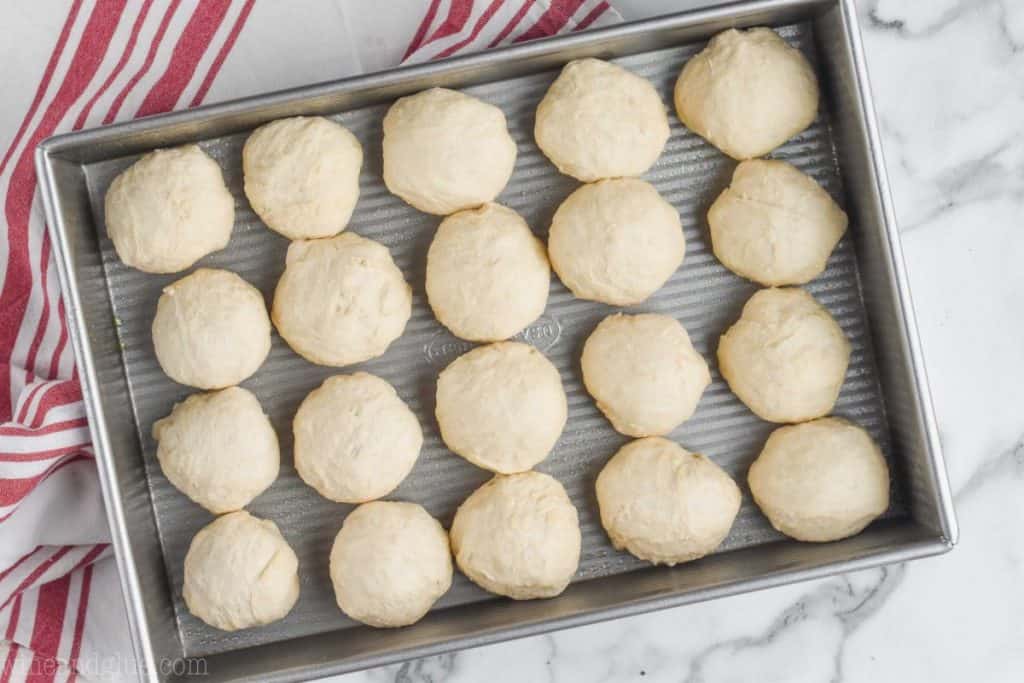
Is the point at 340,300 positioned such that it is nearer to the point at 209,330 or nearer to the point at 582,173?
the point at 209,330

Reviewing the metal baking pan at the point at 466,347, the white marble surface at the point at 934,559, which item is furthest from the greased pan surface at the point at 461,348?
the white marble surface at the point at 934,559

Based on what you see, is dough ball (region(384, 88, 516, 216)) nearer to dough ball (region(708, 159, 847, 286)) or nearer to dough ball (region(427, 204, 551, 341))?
dough ball (region(427, 204, 551, 341))

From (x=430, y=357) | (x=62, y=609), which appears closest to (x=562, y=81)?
(x=430, y=357)

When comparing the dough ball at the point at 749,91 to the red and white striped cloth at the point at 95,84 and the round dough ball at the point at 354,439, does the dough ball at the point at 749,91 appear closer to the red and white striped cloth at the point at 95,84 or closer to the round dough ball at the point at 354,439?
the red and white striped cloth at the point at 95,84

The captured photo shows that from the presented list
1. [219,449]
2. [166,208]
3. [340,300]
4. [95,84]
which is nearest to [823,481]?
[340,300]

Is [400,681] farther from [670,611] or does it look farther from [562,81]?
[562,81]
